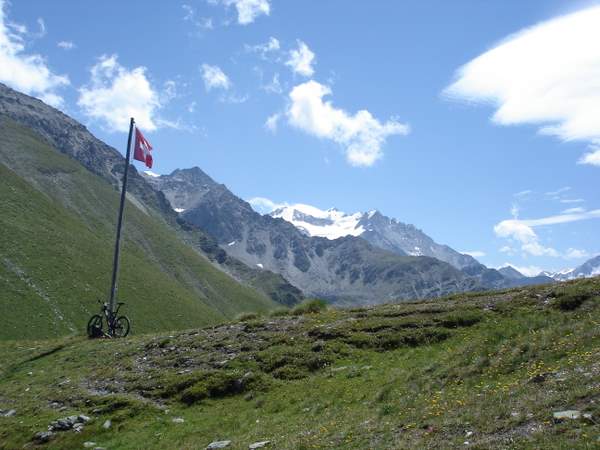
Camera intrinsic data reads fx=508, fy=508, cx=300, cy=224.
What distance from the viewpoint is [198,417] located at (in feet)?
71.5

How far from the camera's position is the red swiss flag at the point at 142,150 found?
145 ft

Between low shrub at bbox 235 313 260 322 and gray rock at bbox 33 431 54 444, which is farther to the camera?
low shrub at bbox 235 313 260 322

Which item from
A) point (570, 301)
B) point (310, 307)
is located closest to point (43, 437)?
point (310, 307)

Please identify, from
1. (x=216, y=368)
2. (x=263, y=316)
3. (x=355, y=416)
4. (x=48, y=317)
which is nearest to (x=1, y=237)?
(x=48, y=317)

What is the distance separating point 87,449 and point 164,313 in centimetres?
14269

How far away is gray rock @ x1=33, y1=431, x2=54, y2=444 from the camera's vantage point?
69.3 feet

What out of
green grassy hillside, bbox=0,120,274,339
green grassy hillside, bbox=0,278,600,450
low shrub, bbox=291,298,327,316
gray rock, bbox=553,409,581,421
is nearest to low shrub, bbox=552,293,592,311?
green grassy hillside, bbox=0,278,600,450

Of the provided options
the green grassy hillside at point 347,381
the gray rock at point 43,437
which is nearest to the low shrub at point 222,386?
the green grassy hillside at point 347,381

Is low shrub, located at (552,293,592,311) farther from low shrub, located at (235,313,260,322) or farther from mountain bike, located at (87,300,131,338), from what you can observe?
mountain bike, located at (87,300,131,338)

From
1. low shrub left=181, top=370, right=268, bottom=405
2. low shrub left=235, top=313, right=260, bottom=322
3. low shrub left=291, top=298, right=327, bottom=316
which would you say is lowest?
low shrub left=181, top=370, right=268, bottom=405

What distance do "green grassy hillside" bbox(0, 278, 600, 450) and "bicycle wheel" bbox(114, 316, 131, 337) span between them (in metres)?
3.65

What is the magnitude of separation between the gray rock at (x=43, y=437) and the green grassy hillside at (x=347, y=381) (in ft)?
0.61

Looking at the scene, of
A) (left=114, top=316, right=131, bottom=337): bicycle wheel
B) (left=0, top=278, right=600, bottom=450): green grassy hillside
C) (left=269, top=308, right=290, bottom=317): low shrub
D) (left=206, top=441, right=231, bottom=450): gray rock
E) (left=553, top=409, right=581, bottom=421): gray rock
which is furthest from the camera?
(left=114, top=316, right=131, bottom=337): bicycle wheel

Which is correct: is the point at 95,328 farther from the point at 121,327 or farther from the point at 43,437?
the point at 43,437
